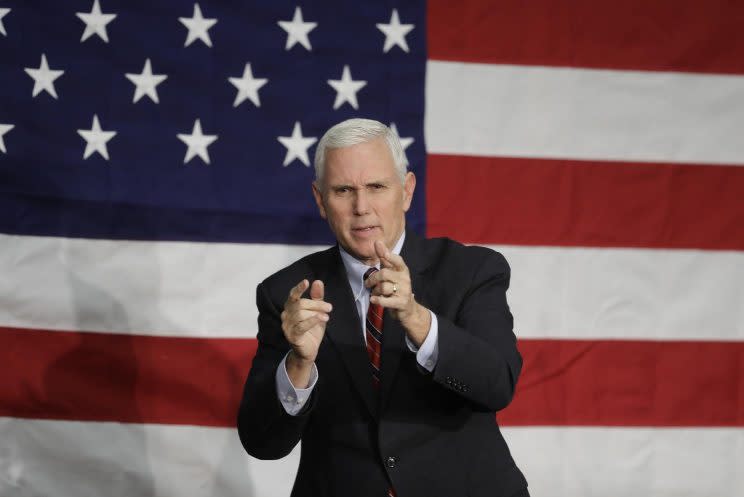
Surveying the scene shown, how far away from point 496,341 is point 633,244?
60.0 inches

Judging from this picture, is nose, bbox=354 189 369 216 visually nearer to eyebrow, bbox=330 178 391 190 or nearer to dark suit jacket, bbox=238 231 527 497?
eyebrow, bbox=330 178 391 190

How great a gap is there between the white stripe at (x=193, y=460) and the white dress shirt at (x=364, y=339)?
1.29 meters

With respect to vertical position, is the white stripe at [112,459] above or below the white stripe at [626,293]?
below

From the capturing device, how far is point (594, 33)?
9.30 feet

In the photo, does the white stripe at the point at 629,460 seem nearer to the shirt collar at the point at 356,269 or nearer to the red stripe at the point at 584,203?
the red stripe at the point at 584,203

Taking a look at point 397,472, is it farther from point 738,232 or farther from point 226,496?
point 738,232

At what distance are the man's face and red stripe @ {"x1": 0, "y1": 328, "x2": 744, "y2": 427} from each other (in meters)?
1.27

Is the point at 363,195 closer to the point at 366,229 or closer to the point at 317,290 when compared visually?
the point at 366,229

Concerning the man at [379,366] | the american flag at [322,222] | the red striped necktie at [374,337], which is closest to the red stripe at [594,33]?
the american flag at [322,222]

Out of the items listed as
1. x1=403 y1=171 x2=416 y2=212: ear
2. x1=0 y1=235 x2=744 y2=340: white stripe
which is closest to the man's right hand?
x1=403 y1=171 x2=416 y2=212: ear

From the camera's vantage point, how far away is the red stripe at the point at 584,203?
2.77 metres

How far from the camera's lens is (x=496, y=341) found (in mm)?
1455

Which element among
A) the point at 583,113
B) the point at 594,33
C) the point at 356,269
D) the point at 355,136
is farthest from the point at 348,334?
the point at 594,33

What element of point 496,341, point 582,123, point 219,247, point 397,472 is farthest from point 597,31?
point 397,472
